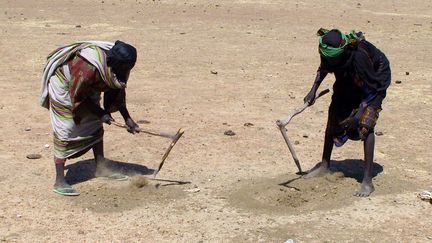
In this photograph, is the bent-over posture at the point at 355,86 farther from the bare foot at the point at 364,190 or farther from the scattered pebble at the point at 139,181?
the scattered pebble at the point at 139,181

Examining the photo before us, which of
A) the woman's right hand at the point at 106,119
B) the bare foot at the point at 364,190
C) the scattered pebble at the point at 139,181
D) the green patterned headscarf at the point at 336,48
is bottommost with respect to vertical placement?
the scattered pebble at the point at 139,181

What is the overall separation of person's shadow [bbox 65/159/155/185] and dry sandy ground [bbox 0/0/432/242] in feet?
0.07

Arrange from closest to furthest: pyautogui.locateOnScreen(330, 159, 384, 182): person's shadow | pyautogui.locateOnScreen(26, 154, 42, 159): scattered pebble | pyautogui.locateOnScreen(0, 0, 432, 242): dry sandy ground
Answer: pyautogui.locateOnScreen(0, 0, 432, 242): dry sandy ground → pyautogui.locateOnScreen(330, 159, 384, 182): person's shadow → pyautogui.locateOnScreen(26, 154, 42, 159): scattered pebble

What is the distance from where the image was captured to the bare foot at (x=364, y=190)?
6.24m

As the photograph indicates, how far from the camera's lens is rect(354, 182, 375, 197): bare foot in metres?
6.24

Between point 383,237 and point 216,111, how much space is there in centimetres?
411

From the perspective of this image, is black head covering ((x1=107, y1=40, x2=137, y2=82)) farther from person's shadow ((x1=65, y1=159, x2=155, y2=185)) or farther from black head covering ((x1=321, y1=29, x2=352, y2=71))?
black head covering ((x1=321, y1=29, x2=352, y2=71))

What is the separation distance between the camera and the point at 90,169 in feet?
22.8

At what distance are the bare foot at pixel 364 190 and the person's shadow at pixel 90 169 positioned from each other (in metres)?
2.12

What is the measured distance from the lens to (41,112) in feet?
29.5

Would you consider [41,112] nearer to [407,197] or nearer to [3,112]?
[3,112]

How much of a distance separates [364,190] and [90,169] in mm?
2815

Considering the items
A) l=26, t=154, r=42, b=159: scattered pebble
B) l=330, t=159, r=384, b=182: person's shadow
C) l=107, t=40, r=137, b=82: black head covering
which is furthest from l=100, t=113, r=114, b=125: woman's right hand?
l=330, t=159, r=384, b=182: person's shadow

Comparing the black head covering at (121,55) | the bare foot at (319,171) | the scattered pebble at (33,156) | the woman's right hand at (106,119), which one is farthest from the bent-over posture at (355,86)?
the scattered pebble at (33,156)
